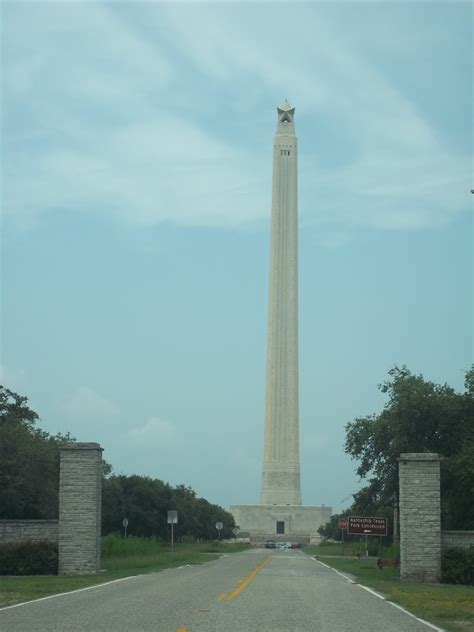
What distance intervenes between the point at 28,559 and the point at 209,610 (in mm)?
14249

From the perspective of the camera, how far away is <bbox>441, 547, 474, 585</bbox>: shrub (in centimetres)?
2900

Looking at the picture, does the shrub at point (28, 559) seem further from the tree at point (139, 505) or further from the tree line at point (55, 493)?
the tree at point (139, 505)

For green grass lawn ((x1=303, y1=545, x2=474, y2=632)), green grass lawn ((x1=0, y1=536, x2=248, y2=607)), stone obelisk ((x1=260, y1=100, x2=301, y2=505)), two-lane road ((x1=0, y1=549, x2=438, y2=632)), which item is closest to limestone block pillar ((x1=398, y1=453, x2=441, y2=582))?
green grass lawn ((x1=303, y1=545, x2=474, y2=632))

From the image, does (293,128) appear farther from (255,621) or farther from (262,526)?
(255,621)

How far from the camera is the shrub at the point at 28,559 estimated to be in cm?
2950

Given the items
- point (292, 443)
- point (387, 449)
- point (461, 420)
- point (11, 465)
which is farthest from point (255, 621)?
point (292, 443)

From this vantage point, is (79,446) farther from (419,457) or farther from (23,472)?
(23,472)

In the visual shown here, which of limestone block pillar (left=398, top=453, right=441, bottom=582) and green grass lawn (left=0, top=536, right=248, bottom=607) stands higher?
limestone block pillar (left=398, top=453, right=441, bottom=582)

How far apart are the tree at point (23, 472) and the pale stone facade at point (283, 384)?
6839 cm

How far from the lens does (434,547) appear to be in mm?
29859

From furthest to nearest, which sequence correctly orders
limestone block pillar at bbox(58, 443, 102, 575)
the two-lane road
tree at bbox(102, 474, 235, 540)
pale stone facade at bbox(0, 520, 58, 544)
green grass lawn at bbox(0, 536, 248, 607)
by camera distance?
tree at bbox(102, 474, 235, 540), pale stone facade at bbox(0, 520, 58, 544), limestone block pillar at bbox(58, 443, 102, 575), green grass lawn at bbox(0, 536, 248, 607), the two-lane road

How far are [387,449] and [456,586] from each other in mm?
16995

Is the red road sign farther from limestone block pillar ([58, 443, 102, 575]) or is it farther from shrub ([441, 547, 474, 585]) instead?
limestone block pillar ([58, 443, 102, 575])

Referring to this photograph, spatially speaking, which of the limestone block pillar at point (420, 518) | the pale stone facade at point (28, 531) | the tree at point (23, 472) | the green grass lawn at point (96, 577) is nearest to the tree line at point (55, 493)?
the tree at point (23, 472)
